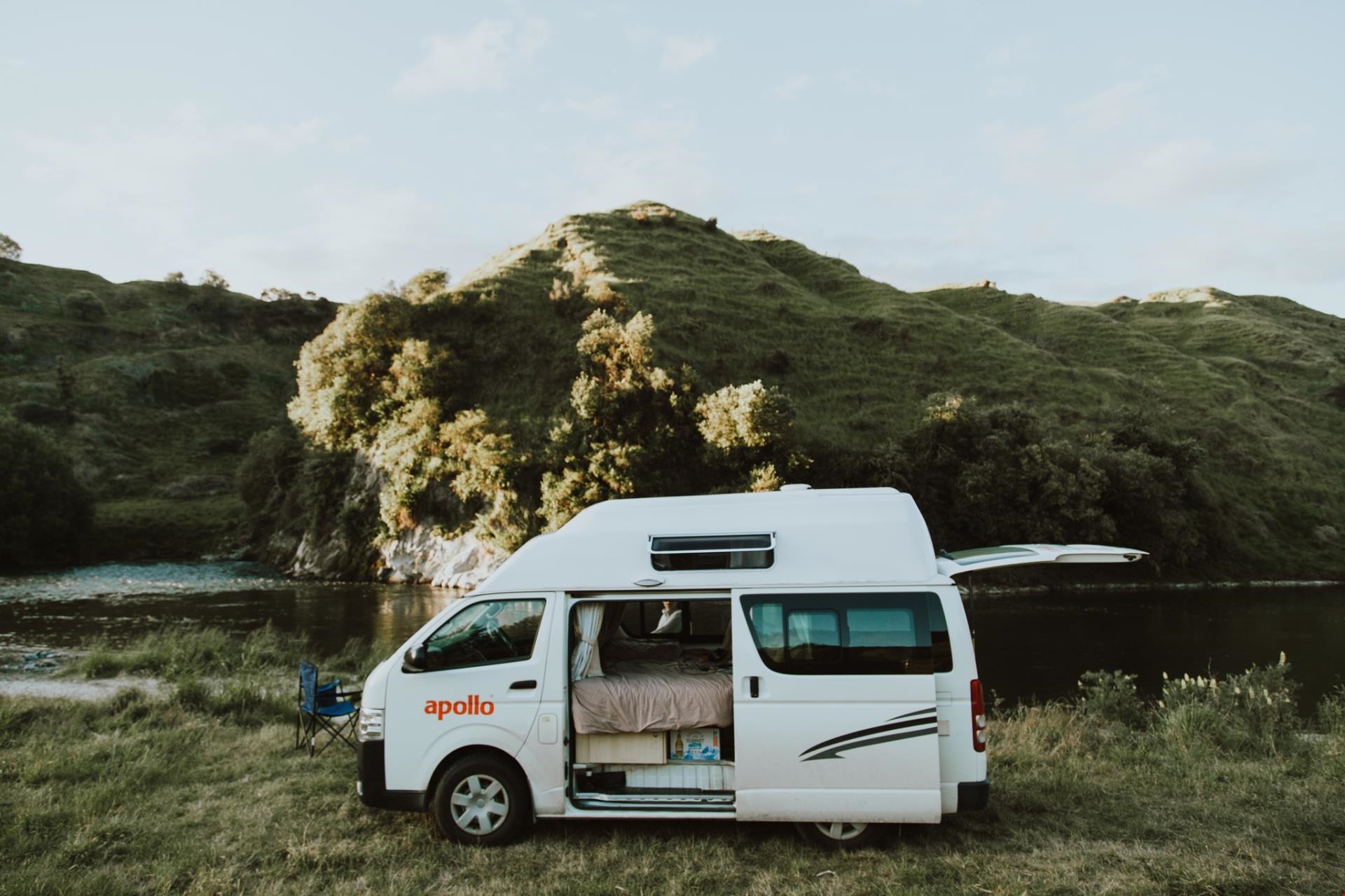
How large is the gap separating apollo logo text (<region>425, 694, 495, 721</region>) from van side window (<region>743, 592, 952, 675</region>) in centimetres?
247

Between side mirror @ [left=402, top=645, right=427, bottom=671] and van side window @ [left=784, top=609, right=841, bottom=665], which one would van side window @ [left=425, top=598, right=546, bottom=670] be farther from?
Answer: van side window @ [left=784, top=609, right=841, bottom=665]

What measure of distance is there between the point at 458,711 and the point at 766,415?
34546mm

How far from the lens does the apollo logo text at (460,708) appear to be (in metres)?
7.38

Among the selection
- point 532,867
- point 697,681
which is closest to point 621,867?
point 532,867

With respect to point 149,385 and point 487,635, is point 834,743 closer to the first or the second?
point 487,635

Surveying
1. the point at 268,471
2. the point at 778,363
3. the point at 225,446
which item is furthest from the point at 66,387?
the point at 778,363

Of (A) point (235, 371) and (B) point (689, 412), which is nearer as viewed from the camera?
(B) point (689, 412)

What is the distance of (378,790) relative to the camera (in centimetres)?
742

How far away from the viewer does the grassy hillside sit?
202 ft

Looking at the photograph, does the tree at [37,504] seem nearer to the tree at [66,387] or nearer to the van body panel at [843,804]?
the tree at [66,387]

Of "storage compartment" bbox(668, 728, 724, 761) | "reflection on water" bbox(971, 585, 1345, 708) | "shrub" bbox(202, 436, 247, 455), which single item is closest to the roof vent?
"storage compartment" bbox(668, 728, 724, 761)

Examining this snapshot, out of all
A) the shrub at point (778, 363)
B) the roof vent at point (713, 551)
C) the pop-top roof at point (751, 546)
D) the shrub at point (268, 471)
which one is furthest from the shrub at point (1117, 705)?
the shrub at point (268, 471)

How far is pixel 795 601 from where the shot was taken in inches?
282

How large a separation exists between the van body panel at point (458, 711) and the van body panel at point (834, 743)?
5.96 ft
